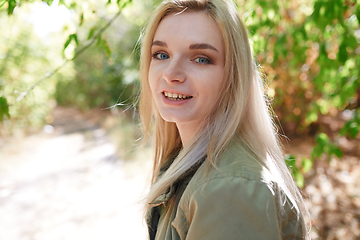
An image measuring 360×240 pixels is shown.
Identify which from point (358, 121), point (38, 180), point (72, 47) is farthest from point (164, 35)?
point (38, 180)

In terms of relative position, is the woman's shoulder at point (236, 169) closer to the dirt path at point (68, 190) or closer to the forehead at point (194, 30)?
the forehead at point (194, 30)

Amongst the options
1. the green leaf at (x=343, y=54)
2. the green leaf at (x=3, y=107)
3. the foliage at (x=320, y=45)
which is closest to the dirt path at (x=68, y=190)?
the green leaf at (x=3, y=107)

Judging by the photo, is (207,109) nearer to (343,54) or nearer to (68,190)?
(343,54)

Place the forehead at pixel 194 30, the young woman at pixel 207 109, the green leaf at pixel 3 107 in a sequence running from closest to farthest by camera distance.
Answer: the young woman at pixel 207 109
the forehead at pixel 194 30
the green leaf at pixel 3 107

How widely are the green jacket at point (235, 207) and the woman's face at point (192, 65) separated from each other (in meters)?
0.36

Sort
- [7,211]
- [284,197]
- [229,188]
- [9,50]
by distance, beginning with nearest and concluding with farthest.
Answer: [229,188] → [284,197] → [7,211] → [9,50]

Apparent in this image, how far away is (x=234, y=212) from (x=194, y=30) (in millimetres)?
855

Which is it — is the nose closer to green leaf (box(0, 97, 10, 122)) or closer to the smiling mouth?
the smiling mouth

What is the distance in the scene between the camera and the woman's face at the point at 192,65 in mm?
1356

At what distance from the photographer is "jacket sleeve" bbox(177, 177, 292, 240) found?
93cm

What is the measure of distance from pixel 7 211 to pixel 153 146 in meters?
3.72

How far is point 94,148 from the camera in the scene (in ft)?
26.1

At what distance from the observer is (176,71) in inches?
53.8

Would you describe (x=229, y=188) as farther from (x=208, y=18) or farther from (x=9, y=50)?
(x=9, y=50)
